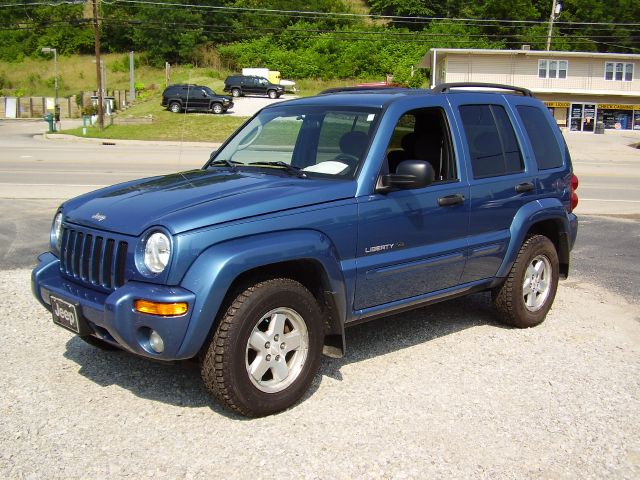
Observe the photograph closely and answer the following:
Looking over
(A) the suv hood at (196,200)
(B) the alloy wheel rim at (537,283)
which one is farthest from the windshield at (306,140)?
(B) the alloy wheel rim at (537,283)

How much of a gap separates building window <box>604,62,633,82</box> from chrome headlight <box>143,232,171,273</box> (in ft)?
183

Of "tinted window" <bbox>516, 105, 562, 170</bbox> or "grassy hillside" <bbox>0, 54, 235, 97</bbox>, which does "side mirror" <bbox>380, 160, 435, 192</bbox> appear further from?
"grassy hillside" <bbox>0, 54, 235, 97</bbox>

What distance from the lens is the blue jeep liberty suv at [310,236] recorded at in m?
3.79

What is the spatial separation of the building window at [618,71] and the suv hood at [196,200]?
180 ft

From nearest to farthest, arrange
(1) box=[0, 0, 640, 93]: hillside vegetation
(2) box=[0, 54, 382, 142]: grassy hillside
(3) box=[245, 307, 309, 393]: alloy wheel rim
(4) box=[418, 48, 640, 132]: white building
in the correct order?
(3) box=[245, 307, 309, 393]: alloy wheel rim
(2) box=[0, 54, 382, 142]: grassy hillside
(4) box=[418, 48, 640, 132]: white building
(1) box=[0, 0, 640, 93]: hillside vegetation

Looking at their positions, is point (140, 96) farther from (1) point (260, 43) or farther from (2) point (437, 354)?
(2) point (437, 354)

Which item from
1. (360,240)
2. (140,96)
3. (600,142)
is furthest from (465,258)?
(140,96)

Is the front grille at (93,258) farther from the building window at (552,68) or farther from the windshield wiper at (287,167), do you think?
the building window at (552,68)

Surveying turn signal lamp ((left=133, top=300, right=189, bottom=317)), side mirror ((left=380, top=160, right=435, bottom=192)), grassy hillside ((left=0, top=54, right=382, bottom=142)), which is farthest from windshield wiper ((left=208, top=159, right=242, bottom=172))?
grassy hillside ((left=0, top=54, right=382, bottom=142))

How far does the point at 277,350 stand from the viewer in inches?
162

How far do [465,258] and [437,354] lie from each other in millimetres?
750

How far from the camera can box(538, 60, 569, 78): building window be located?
52.8m

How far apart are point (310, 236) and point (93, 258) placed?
1270mm

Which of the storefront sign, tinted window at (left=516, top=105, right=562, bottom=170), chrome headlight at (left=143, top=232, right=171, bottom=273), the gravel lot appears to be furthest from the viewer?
A: the storefront sign
